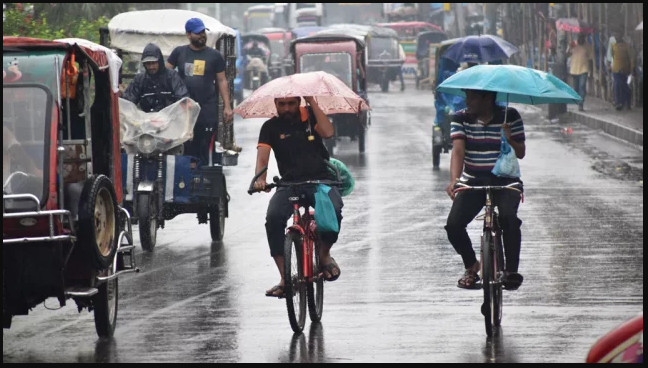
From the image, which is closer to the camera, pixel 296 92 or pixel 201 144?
pixel 296 92

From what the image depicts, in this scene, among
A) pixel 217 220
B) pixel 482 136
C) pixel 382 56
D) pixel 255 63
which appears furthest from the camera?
pixel 382 56

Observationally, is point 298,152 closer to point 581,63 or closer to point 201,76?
point 201,76

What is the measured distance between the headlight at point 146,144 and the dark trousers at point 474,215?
4661mm

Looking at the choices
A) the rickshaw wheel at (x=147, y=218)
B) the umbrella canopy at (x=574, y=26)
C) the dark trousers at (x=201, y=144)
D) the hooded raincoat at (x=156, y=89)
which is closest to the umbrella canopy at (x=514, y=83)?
the rickshaw wheel at (x=147, y=218)

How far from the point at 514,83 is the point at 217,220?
211 inches

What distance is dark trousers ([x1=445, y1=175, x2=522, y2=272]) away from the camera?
370 inches

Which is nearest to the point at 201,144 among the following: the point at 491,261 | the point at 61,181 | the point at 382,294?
the point at 382,294

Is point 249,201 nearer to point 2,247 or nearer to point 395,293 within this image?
point 395,293

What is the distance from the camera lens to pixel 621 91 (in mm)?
34250

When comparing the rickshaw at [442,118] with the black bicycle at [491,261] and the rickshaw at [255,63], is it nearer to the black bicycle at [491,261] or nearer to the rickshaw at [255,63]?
the black bicycle at [491,261]

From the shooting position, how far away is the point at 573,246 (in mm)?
13266

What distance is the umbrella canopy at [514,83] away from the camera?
30.4 ft

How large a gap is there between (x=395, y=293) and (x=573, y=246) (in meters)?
2.99

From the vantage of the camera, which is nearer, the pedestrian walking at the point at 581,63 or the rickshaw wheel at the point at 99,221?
the rickshaw wheel at the point at 99,221
